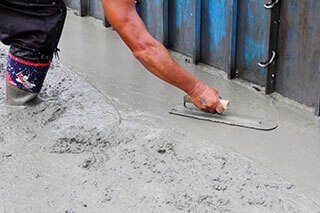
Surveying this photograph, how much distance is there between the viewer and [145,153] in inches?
109

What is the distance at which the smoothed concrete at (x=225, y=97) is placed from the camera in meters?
2.71

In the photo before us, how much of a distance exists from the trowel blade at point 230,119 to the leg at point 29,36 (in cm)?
88

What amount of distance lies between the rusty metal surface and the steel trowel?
1.21 ft

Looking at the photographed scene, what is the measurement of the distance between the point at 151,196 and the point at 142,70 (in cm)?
171

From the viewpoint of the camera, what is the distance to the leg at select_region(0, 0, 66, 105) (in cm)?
308

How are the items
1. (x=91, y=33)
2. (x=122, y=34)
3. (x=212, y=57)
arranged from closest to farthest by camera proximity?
(x=122, y=34), (x=212, y=57), (x=91, y=33)

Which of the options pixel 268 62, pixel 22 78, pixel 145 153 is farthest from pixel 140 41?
pixel 268 62

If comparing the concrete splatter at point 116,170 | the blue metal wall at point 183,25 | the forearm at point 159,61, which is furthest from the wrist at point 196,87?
the blue metal wall at point 183,25

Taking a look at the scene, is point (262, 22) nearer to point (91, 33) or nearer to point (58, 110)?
point (58, 110)

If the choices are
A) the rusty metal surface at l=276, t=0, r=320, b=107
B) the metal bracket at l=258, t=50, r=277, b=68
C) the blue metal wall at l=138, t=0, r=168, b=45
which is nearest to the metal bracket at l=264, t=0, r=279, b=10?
the rusty metal surface at l=276, t=0, r=320, b=107

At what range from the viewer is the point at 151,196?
2.42 meters

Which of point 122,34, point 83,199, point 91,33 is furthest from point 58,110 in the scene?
point 91,33

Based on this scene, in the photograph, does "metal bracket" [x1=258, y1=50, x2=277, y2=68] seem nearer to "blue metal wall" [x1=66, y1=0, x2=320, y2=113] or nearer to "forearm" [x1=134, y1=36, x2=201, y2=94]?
"blue metal wall" [x1=66, y1=0, x2=320, y2=113]

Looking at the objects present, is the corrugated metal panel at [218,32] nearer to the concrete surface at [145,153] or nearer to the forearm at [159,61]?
the concrete surface at [145,153]
